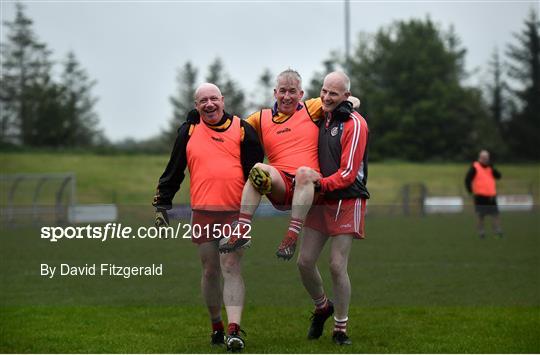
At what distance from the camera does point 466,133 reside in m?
73.2

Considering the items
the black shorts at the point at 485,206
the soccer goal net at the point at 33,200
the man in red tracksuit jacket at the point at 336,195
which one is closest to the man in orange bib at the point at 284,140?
the man in red tracksuit jacket at the point at 336,195

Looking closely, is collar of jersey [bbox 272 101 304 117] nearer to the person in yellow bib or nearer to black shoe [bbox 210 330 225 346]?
black shoe [bbox 210 330 225 346]

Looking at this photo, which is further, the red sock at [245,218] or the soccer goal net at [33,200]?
the soccer goal net at [33,200]

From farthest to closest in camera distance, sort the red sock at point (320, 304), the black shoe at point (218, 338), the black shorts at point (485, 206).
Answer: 1. the black shorts at point (485, 206)
2. the red sock at point (320, 304)
3. the black shoe at point (218, 338)

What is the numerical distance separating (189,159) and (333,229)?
1.32 meters

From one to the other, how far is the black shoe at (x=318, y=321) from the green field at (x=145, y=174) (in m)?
32.4

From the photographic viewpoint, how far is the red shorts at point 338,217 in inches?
285

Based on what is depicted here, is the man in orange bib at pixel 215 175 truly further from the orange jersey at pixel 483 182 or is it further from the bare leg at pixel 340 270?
the orange jersey at pixel 483 182

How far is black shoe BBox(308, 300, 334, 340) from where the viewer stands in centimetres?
779

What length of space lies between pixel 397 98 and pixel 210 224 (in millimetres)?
69077

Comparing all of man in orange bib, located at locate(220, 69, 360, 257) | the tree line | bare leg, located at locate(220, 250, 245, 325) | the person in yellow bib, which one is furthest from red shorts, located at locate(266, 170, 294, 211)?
the tree line

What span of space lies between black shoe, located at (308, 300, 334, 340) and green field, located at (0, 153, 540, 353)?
0.41 ft

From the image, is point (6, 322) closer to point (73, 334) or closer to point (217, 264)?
point (73, 334)

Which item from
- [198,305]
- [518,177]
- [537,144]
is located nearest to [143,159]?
[518,177]
